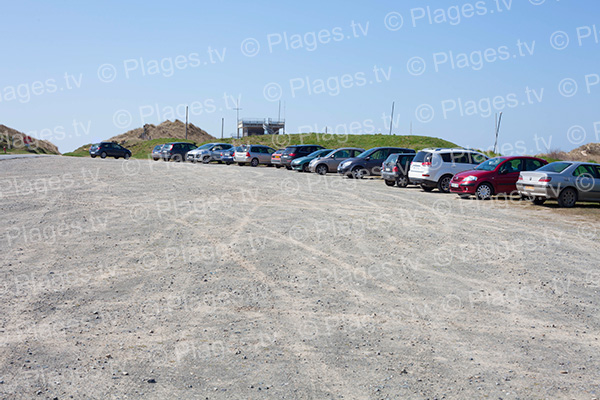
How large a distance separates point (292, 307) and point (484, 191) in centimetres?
1429

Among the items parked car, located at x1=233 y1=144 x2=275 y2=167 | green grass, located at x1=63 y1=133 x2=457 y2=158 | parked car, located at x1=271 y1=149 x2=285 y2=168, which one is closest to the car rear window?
parked car, located at x1=271 y1=149 x2=285 y2=168

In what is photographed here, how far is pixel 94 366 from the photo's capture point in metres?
4.78

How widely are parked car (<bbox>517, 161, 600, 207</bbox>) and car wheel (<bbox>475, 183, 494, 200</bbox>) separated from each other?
135 centimetres

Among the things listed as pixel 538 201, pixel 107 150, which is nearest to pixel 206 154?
pixel 107 150

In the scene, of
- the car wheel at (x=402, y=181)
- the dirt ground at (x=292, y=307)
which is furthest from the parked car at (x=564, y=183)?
the car wheel at (x=402, y=181)

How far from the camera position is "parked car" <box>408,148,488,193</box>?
20.9 meters

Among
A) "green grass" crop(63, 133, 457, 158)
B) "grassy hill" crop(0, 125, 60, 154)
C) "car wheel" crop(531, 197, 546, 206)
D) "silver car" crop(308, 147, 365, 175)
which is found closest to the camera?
"car wheel" crop(531, 197, 546, 206)

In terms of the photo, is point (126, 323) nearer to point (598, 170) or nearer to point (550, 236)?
point (550, 236)

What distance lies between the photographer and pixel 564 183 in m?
17.1

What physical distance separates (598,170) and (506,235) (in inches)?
345

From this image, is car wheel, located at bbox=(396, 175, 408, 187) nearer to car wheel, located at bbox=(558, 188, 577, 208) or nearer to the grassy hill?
car wheel, located at bbox=(558, 188, 577, 208)

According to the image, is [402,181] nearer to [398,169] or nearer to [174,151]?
[398,169]

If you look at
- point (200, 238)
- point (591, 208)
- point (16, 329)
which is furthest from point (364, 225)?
point (591, 208)

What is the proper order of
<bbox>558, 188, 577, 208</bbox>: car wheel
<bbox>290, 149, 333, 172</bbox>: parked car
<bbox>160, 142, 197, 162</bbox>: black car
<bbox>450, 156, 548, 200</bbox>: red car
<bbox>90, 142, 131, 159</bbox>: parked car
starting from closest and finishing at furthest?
<bbox>558, 188, 577, 208</bbox>: car wheel < <bbox>450, 156, 548, 200</bbox>: red car < <bbox>290, 149, 333, 172</bbox>: parked car < <bbox>160, 142, 197, 162</bbox>: black car < <bbox>90, 142, 131, 159</bbox>: parked car
